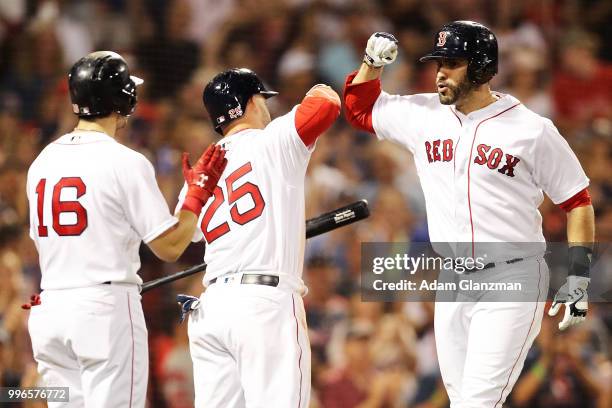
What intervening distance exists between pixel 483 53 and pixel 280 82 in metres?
5.40

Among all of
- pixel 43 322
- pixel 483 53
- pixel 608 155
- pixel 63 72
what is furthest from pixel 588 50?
pixel 43 322

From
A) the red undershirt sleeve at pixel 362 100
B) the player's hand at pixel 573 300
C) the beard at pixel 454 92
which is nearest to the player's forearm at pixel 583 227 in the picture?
the player's hand at pixel 573 300

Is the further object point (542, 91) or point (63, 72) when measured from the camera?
point (542, 91)

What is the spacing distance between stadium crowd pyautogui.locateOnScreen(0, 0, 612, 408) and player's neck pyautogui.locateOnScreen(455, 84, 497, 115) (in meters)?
3.04

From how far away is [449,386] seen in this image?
184 inches

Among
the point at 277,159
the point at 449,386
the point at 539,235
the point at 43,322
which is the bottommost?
the point at 449,386

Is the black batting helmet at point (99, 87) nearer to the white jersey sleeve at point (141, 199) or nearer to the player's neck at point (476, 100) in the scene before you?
the white jersey sleeve at point (141, 199)

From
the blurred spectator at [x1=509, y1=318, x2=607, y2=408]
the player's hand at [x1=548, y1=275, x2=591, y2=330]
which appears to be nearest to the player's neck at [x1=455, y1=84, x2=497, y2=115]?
the player's hand at [x1=548, y1=275, x2=591, y2=330]

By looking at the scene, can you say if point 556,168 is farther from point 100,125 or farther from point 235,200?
point 100,125

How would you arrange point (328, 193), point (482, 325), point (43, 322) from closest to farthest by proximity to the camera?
point (43, 322), point (482, 325), point (328, 193)

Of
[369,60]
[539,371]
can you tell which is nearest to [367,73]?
[369,60]

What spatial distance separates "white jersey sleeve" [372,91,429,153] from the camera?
195 inches

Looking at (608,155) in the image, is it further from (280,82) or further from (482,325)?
(482,325)

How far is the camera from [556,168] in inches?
184
